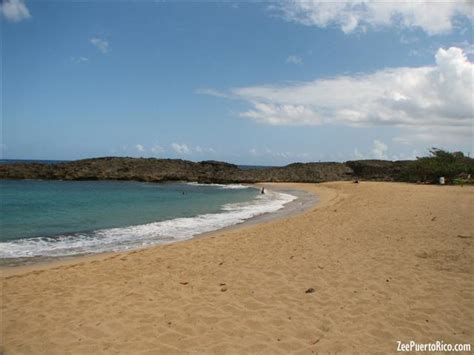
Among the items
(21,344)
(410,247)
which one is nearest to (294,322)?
(21,344)

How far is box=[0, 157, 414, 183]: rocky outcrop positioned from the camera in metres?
53.7

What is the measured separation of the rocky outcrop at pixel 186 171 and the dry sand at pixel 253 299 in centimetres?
4674

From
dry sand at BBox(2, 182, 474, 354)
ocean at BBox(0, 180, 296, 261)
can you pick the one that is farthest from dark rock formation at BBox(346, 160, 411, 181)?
dry sand at BBox(2, 182, 474, 354)

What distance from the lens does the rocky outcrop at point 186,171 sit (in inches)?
2115

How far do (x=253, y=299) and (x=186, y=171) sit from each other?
5590cm

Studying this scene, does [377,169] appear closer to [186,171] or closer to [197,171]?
[197,171]

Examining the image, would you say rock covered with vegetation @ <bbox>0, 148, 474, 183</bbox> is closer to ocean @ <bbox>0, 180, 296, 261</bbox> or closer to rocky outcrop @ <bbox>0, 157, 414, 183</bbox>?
rocky outcrop @ <bbox>0, 157, 414, 183</bbox>

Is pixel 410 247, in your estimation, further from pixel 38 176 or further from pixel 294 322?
pixel 38 176

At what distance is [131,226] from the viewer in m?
15.9

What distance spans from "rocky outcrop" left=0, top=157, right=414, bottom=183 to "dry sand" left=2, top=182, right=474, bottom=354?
46.7m

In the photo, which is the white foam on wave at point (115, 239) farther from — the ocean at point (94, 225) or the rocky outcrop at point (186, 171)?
the rocky outcrop at point (186, 171)

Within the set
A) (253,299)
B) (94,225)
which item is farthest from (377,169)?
(253,299)

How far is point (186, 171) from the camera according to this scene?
61.0 metres

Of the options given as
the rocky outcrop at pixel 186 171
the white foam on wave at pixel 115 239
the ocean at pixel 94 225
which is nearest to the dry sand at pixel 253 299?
the white foam on wave at pixel 115 239
